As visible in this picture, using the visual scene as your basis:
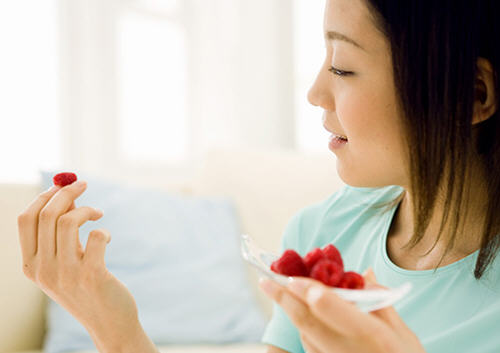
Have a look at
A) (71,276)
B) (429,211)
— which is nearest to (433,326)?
(429,211)

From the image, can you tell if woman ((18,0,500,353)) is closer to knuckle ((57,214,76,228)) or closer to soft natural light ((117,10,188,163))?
knuckle ((57,214,76,228))

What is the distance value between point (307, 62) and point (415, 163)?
3.30m

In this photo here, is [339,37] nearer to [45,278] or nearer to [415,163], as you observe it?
[415,163]

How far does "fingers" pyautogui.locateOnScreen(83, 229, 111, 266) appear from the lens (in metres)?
0.81

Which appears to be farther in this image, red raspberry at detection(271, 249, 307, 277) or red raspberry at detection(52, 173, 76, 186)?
red raspberry at detection(52, 173, 76, 186)

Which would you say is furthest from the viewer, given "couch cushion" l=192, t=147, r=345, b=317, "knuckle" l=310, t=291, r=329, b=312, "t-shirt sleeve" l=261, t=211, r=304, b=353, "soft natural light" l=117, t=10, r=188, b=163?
"soft natural light" l=117, t=10, r=188, b=163

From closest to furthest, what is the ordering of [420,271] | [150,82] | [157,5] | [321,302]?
[321,302] < [420,271] < [150,82] < [157,5]

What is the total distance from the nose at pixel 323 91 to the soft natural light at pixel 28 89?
2.07 m

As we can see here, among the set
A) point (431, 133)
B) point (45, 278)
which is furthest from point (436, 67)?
point (45, 278)

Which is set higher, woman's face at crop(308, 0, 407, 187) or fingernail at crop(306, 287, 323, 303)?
woman's face at crop(308, 0, 407, 187)

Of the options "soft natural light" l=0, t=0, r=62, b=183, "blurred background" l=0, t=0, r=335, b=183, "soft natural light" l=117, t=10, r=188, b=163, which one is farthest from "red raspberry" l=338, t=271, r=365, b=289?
"soft natural light" l=117, t=10, r=188, b=163

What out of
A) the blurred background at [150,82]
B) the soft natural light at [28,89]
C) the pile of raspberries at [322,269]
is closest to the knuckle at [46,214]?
the pile of raspberries at [322,269]

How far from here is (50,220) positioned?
2.64 ft

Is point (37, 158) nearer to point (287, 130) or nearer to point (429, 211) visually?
point (287, 130)
